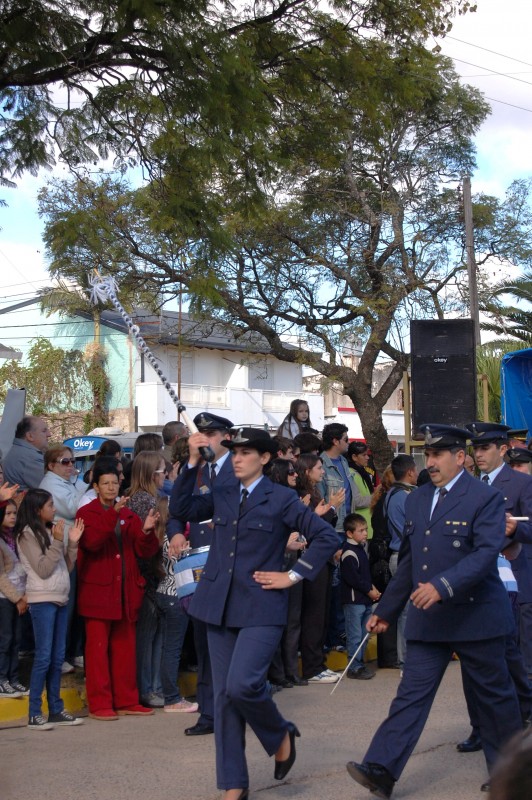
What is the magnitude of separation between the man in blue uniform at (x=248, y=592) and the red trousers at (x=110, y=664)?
2.44 m

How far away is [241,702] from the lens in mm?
5391

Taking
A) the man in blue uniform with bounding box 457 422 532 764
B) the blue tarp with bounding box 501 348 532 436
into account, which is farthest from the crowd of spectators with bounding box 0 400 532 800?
the blue tarp with bounding box 501 348 532 436

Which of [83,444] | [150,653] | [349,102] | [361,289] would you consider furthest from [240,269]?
[150,653]

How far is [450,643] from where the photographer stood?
5.66m

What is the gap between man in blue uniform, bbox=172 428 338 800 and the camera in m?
5.47

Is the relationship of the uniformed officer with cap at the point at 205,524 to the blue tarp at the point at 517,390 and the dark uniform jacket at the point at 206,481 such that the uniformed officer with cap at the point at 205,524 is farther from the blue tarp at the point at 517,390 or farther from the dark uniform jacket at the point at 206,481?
the blue tarp at the point at 517,390

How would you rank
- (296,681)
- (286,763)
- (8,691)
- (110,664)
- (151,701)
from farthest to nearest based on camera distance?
(296,681), (151,701), (110,664), (8,691), (286,763)

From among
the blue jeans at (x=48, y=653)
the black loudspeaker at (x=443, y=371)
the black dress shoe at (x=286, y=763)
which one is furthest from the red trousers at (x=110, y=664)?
the black loudspeaker at (x=443, y=371)

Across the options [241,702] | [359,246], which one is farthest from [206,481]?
[359,246]

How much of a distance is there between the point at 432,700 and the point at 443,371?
1094cm

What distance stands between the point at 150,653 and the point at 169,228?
4.87m

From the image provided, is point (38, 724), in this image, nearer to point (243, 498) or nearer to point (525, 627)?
point (243, 498)

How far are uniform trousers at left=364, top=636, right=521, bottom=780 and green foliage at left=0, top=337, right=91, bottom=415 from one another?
37.5 meters

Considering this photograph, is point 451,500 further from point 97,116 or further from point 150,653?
point 97,116
